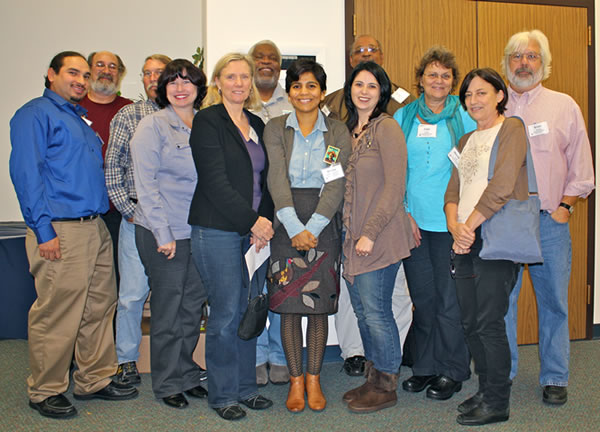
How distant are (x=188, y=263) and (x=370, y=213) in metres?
1.00

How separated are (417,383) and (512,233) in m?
1.10

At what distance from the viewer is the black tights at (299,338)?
8.36ft

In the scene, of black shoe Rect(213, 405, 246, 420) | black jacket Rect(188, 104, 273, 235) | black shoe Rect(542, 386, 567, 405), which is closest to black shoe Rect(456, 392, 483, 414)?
black shoe Rect(542, 386, 567, 405)

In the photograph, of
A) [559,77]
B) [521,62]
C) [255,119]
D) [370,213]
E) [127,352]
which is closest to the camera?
[370,213]

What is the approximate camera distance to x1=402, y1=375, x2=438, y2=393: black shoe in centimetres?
282

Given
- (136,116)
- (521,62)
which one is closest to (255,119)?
(136,116)

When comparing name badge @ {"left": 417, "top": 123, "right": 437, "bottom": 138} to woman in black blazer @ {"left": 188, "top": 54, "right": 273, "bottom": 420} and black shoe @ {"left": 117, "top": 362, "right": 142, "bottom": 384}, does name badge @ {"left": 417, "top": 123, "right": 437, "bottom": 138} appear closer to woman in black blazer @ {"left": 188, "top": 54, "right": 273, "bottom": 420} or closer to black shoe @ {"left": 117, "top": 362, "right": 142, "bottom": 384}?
woman in black blazer @ {"left": 188, "top": 54, "right": 273, "bottom": 420}

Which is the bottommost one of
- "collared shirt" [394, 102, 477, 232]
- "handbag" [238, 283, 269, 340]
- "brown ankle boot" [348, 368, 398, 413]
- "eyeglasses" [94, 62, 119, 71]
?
"brown ankle boot" [348, 368, 398, 413]

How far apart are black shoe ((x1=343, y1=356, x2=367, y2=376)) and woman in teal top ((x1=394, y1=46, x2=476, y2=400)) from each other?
371 mm

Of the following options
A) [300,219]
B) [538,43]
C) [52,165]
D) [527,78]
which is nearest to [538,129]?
[527,78]

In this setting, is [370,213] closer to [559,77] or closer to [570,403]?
[570,403]

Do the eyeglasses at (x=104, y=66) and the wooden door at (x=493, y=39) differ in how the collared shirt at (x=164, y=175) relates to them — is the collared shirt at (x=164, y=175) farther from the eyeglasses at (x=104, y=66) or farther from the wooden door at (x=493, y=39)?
the wooden door at (x=493, y=39)

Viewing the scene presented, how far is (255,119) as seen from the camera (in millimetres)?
2609

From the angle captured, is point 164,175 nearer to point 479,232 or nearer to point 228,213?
point 228,213
